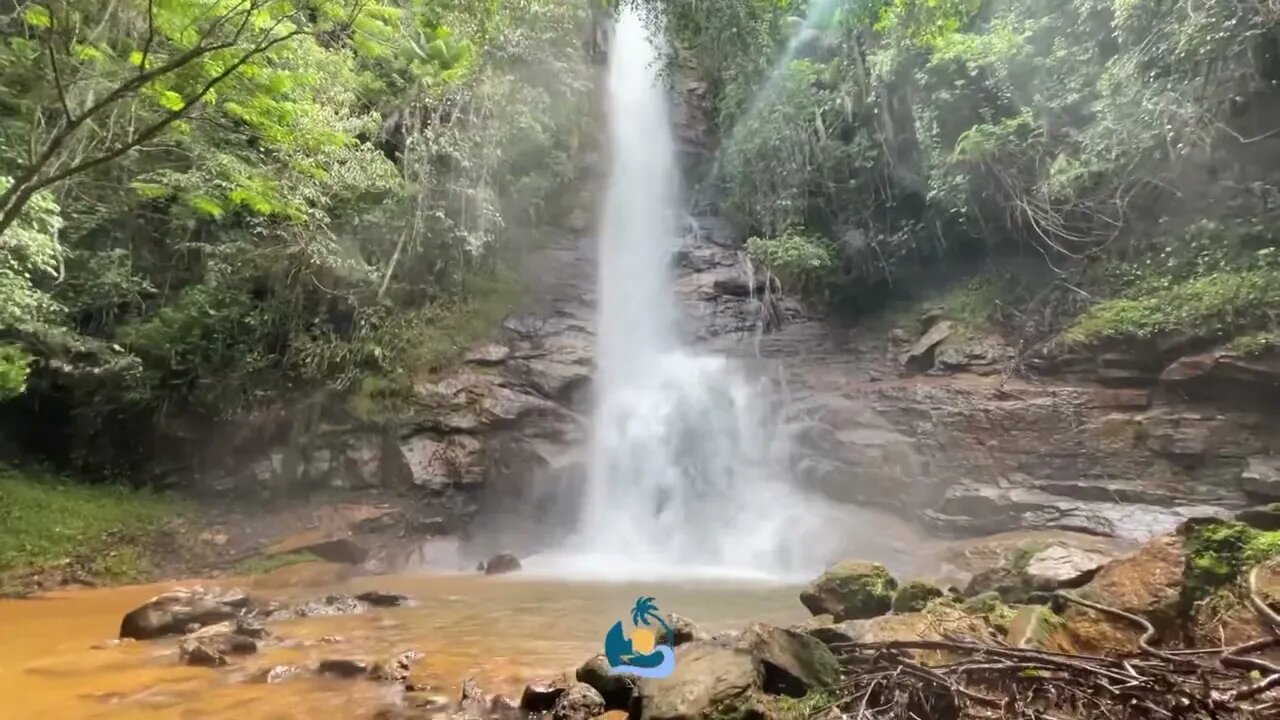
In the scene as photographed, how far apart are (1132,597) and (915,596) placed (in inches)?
58.2

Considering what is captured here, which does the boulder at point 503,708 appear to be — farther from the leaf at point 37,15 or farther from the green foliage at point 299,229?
the green foliage at point 299,229

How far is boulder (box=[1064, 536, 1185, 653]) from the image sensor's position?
337 centimetres

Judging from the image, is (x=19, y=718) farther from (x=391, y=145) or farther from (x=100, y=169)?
(x=391, y=145)

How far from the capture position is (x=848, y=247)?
1489 cm

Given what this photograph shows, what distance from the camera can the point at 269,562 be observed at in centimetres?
984

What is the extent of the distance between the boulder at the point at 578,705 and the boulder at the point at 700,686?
29 cm

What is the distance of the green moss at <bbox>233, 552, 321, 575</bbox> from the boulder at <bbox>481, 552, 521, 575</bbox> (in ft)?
7.33

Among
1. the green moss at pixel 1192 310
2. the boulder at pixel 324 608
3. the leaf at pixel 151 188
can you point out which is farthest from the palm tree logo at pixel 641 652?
the green moss at pixel 1192 310

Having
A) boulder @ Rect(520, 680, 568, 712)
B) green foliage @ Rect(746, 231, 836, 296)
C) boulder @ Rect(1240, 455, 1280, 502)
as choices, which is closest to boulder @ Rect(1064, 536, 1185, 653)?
boulder @ Rect(520, 680, 568, 712)

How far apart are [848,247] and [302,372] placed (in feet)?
34.1

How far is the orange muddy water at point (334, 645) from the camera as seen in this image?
4137 millimetres

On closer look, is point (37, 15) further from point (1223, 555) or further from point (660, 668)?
point (1223, 555)

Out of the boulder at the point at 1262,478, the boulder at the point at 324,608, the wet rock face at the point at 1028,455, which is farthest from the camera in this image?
the wet rock face at the point at 1028,455

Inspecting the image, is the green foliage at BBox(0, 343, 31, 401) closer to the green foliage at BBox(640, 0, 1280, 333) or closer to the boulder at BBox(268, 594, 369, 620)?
the boulder at BBox(268, 594, 369, 620)
